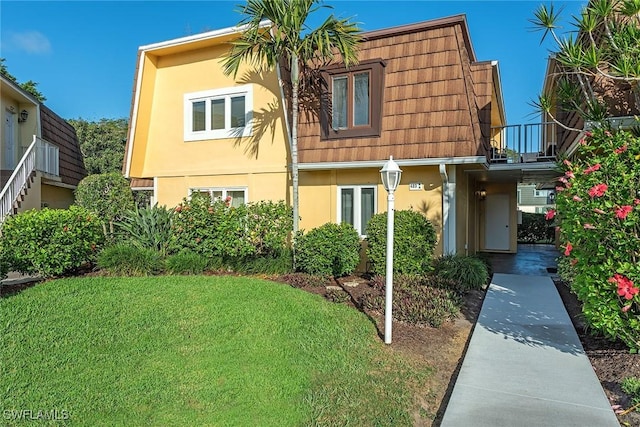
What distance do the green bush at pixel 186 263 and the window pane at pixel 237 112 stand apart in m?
4.35

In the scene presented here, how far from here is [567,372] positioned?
4645mm

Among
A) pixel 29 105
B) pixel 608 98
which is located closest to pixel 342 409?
pixel 608 98

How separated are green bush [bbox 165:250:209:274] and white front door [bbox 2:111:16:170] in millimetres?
10303

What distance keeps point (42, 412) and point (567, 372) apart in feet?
17.4

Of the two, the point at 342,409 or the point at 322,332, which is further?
the point at 322,332

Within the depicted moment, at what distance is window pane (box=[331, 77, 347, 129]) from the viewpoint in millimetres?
A: 10484

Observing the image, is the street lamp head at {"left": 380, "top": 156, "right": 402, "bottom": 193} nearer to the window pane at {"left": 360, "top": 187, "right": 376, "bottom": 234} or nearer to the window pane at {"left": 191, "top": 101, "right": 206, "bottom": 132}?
the window pane at {"left": 360, "top": 187, "right": 376, "bottom": 234}

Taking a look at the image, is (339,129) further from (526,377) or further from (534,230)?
(534,230)

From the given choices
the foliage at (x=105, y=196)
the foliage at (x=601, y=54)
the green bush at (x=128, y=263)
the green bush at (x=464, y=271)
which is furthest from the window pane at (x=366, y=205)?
the foliage at (x=105, y=196)

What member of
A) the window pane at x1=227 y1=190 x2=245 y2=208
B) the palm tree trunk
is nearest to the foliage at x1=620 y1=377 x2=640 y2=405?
the palm tree trunk

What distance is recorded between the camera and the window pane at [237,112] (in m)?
11.9

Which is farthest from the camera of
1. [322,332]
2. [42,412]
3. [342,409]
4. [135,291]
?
[135,291]

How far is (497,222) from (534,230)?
7.87m

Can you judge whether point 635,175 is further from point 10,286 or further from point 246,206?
point 10,286
